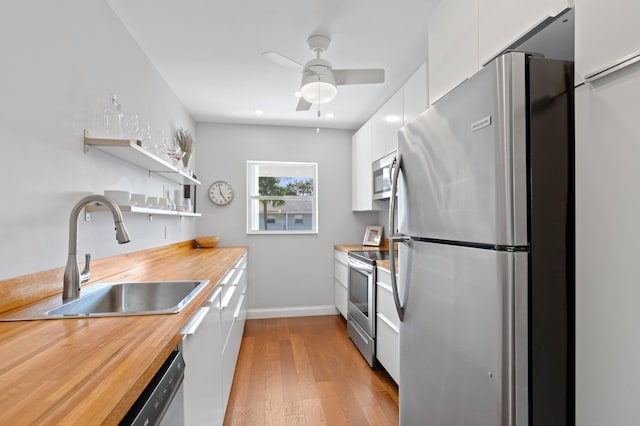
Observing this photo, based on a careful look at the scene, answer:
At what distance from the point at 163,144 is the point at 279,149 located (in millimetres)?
1814

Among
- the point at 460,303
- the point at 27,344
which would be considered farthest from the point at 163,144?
the point at 460,303

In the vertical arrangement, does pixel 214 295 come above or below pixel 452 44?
below

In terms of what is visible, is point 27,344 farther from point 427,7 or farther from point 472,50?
point 427,7

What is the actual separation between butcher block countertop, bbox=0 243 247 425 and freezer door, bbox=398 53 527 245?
104 centimetres

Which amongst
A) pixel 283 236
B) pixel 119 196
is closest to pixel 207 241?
pixel 283 236

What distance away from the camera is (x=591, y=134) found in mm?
948

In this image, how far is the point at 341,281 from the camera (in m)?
3.93


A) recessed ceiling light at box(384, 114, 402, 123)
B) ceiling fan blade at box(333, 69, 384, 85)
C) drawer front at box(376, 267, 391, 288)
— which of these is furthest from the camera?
recessed ceiling light at box(384, 114, 402, 123)

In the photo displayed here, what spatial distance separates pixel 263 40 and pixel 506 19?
159 cm

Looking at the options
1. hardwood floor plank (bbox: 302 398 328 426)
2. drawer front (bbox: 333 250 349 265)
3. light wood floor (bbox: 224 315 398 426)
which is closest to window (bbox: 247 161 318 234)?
drawer front (bbox: 333 250 349 265)

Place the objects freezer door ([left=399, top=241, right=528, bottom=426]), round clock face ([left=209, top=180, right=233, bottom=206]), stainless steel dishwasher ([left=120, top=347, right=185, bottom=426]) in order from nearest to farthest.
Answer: stainless steel dishwasher ([left=120, top=347, right=185, bottom=426]) < freezer door ([left=399, top=241, right=528, bottom=426]) < round clock face ([left=209, top=180, right=233, bottom=206])

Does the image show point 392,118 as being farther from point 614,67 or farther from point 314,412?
point 314,412

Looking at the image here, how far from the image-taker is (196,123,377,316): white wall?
4168 millimetres

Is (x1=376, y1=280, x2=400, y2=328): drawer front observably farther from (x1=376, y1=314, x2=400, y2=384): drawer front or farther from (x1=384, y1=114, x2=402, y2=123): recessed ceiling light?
(x1=384, y1=114, x2=402, y2=123): recessed ceiling light
